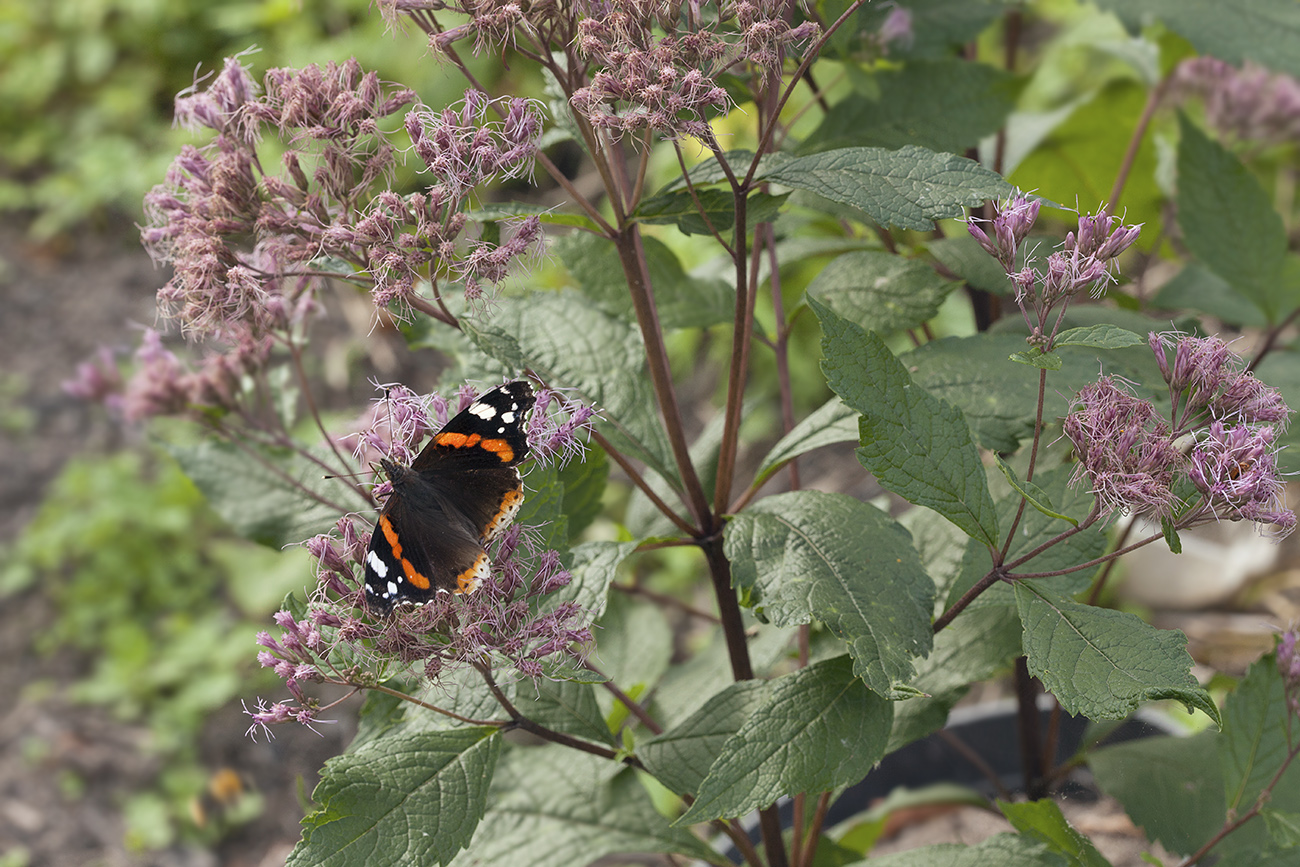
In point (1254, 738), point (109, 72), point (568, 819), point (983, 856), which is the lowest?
point (1254, 738)

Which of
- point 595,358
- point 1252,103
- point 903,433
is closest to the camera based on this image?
point 903,433

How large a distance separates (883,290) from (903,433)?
36 cm

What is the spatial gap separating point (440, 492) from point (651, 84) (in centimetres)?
36

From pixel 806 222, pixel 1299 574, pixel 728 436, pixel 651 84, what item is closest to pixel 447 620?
pixel 728 436

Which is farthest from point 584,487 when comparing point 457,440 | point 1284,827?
point 1284,827

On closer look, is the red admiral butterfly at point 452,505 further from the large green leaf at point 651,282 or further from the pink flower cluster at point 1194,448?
the pink flower cluster at point 1194,448

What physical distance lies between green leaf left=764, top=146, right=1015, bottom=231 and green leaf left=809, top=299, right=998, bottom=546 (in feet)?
0.29

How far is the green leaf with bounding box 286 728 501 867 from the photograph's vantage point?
2.56ft

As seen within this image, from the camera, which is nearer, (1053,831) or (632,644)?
(1053,831)

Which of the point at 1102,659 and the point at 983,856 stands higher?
the point at 1102,659

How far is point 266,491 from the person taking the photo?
3.99ft

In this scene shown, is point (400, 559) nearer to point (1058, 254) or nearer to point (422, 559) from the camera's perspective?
point (422, 559)

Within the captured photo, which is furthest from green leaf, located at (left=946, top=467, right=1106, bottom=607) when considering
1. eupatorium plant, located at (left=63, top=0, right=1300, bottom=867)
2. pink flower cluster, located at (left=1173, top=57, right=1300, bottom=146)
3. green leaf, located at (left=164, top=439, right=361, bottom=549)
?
pink flower cluster, located at (left=1173, top=57, right=1300, bottom=146)

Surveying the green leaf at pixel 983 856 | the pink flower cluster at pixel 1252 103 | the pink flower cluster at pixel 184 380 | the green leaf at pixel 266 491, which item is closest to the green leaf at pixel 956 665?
the green leaf at pixel 983 856
